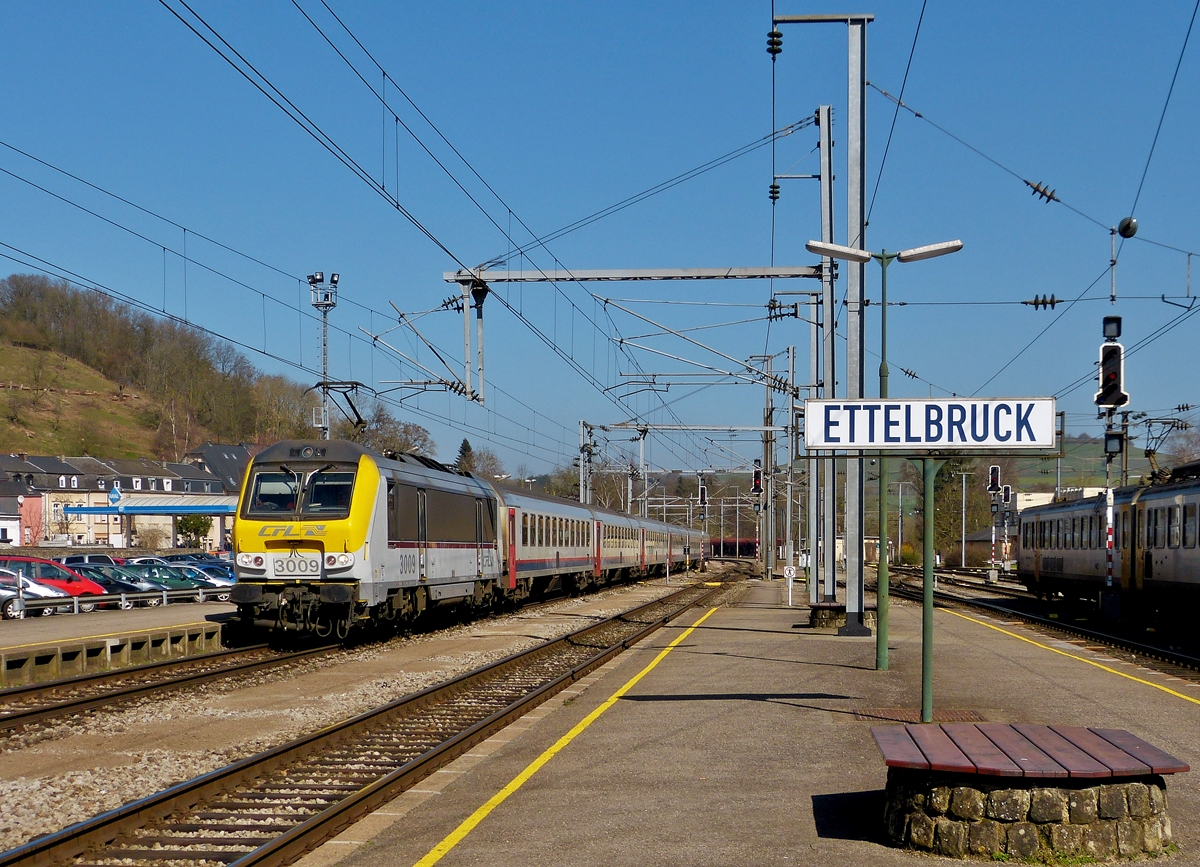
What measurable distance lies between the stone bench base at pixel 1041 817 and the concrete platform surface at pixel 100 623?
1652 centimetres

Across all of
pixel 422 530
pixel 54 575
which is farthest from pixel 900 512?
pixel 422 530

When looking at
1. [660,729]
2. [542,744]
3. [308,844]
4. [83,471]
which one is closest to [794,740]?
[660,729]

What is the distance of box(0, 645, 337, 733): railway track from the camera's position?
12.8 metres

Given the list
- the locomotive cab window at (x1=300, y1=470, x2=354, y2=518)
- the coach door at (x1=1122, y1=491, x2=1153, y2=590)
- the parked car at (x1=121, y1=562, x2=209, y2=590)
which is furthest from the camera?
the parked car at (x1=121, y1=562, x2=209, y2=590)

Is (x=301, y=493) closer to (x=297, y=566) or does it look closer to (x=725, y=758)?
(x=297, y=566)

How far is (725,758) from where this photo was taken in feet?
31.7

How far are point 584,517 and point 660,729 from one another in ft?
105

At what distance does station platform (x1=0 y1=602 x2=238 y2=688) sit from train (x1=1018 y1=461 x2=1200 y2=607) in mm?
18045

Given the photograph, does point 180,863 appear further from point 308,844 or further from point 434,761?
point 434,761

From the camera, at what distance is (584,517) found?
1702 inches

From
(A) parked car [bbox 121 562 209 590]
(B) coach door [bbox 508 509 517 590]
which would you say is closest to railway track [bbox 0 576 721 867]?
(B) coach door [bbox 508 509 517 590]

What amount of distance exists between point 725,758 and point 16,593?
23.4m

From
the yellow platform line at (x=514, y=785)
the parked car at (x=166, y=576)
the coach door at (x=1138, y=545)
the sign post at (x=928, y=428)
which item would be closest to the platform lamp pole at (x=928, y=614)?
the sign post at (x=928, y=428)

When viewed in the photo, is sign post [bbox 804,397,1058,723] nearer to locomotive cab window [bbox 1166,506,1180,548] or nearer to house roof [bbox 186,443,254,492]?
locomotive cab window [bbox 1166,506,1180,548]
